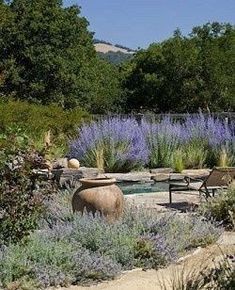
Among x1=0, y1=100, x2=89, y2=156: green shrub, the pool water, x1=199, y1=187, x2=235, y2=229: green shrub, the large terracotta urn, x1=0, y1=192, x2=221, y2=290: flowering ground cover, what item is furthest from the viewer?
x1=0, y1=100, x2=89, y2=156: green shrub

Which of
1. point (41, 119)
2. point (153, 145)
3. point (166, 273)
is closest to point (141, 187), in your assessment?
point (153, 145)

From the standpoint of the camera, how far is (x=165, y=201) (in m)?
11.0

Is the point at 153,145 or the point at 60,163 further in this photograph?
the point at 153,145

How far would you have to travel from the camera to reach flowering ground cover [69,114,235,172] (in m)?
15.1

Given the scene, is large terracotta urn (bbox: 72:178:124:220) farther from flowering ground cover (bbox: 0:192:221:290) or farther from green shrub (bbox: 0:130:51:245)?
green shrub (bbox: 0:130:51:245)

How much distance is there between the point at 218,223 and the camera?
7859 millimetres

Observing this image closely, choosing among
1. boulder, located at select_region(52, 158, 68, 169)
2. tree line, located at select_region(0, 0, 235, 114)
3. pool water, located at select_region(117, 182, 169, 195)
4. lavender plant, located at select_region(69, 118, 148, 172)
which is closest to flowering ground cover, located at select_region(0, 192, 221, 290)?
pool water, located at select_region(117, 182, 169, 195)

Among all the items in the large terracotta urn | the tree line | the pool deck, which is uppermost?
the tree line

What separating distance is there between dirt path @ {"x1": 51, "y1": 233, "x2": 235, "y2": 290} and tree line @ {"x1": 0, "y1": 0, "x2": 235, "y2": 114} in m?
19.4

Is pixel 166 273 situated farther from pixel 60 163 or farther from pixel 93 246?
pixel 60 163

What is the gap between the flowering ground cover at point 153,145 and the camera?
49.7 ft

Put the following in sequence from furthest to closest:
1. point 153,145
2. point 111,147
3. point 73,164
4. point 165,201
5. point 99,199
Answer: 1. point 153,145
2. point 111,147
3. point 73,164
4. point 165,201
5. point 99,199

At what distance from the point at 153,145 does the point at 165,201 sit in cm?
488

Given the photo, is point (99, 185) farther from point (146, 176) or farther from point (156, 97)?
point (156, 97)
